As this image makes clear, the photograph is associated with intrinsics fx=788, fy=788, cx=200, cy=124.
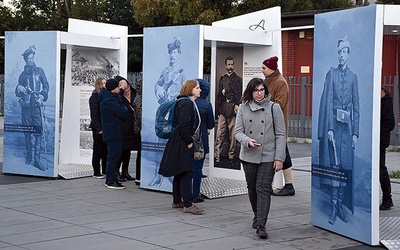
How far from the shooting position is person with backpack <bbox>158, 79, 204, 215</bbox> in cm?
1002

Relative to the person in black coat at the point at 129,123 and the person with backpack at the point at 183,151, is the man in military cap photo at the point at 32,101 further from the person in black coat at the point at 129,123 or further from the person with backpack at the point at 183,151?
the person with backpack at the point at 183,151

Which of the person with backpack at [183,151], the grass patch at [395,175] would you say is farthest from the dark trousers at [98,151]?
the grass patch at [395,175]

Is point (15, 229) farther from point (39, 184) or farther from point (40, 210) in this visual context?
point (39, 184)

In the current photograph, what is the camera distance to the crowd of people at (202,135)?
868 centimetres

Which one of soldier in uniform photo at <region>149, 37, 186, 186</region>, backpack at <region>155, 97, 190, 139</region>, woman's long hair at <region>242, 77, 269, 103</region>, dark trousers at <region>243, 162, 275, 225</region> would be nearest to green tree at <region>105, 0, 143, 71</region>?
soldier in uniform photo at <region>149, 37, 186, 186</region>

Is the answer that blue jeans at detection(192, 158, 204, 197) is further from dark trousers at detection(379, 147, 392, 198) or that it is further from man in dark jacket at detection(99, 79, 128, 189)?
dark trousers at detection(379, 147, 392, 198)

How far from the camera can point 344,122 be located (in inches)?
336

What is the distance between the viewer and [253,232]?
8.98m

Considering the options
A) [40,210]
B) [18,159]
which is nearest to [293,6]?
[18,159]

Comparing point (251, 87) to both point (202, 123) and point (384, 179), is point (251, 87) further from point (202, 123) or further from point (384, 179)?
point (384, 179)

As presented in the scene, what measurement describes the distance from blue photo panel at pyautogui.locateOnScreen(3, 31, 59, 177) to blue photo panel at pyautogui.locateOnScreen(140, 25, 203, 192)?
6.91ft

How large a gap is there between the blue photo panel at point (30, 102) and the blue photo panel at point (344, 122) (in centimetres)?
580

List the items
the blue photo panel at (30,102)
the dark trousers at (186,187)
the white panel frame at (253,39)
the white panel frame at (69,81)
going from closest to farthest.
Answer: the dark trousers at (186,187), the white panel frame at (253,39), the blue photo panel at (30,102), the white panel frame at (69,81)

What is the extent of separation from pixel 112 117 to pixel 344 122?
4588 mm
